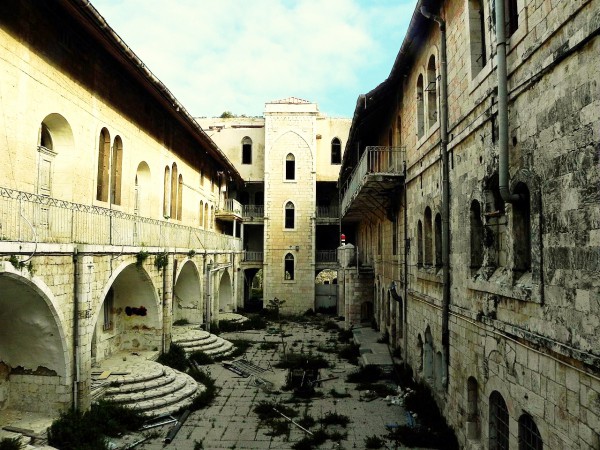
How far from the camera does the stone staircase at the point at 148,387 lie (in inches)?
438

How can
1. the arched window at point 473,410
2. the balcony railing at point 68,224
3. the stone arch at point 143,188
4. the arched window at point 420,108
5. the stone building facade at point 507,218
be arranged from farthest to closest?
the stone arch at point 143,188
the arched window at point 420,108
the arched window at point 473,410
the balcony railing at point 68,224
the stone building facade at point 507,218

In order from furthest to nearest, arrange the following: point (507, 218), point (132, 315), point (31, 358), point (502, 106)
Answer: point (132, 315), point (31, 358), point (507, 218), point (502, 106)

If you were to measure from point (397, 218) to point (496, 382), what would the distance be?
30.0 ft

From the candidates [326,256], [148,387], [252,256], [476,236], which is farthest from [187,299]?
[476,236]

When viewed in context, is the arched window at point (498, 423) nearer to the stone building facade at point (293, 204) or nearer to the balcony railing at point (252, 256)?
the stone building facade at point (293, 204)

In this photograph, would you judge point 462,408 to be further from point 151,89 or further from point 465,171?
point 151,89

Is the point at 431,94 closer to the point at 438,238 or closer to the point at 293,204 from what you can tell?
the point at 438,238

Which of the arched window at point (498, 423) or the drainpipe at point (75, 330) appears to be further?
the drainpipe at point (75, 330)

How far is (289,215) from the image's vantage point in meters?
31.8

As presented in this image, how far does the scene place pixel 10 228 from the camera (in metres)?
7.65

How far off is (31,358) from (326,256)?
2375cm

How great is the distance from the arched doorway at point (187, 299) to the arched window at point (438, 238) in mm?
12560

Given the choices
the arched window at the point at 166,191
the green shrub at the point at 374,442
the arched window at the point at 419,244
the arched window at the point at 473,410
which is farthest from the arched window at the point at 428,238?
the arched window at the point at 166,191

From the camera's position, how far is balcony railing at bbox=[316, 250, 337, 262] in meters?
31.8
